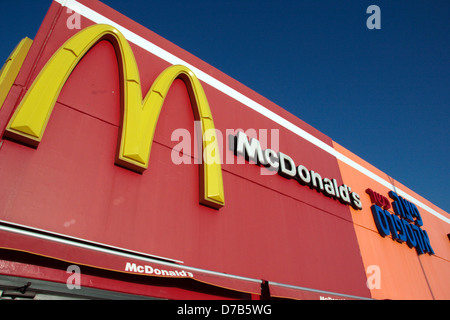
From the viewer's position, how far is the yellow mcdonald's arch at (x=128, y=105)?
11.9ft

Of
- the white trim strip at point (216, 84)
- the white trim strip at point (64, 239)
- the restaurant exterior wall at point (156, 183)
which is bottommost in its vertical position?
the white trim strip at point (64, 239)

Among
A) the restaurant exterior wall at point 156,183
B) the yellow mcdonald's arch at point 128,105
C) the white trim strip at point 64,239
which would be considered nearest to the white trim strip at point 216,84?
the restaurant exterior wall at point 156,183

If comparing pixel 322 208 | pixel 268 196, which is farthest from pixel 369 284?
pixel 268 196

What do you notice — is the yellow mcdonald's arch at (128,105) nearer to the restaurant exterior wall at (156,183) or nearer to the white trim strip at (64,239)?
the restaurant exterior wall at (156,183)

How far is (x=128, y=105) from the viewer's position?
15.0ft

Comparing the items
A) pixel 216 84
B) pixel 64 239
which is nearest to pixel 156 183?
pixel 64 239

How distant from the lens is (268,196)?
6188 mm

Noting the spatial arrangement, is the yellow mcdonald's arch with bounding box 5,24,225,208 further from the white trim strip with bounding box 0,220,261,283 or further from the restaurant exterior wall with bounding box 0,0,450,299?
the white trim strip with bounding box 0,220,261,283

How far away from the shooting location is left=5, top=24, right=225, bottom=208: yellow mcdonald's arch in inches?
143

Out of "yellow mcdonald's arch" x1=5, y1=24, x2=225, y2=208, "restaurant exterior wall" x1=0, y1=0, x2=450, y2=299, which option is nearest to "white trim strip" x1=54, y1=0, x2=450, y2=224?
"restaurant exterior wall" x1=0, y1=0, x2=450, y2=299

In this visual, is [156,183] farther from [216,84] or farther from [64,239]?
[216,84]

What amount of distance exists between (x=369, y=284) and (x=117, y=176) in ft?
21.1
